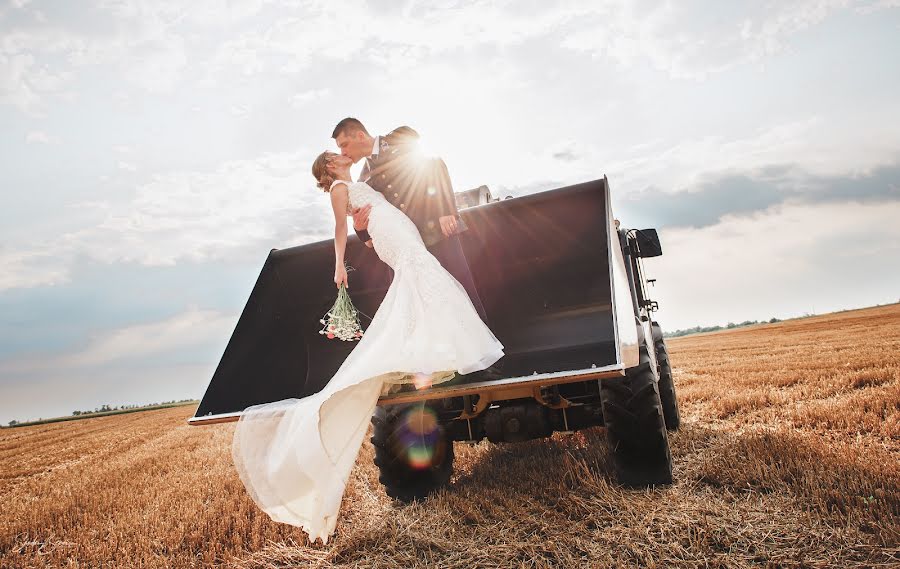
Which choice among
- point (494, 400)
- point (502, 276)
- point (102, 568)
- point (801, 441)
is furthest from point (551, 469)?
point (102, 568)

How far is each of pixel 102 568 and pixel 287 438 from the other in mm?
1585

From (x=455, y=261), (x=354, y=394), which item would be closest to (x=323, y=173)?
(x=455, y=261)

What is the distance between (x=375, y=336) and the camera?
131 inches

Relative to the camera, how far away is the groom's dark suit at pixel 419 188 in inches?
149

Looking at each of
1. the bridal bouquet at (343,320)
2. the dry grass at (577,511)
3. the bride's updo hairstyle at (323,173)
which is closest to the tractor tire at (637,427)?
the dry grass at (577,511)

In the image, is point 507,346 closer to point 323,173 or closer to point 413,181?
point 413,181

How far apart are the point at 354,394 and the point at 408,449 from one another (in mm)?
1418

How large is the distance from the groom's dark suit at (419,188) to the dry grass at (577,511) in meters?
1.37

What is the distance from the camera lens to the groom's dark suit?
3781 millimetres

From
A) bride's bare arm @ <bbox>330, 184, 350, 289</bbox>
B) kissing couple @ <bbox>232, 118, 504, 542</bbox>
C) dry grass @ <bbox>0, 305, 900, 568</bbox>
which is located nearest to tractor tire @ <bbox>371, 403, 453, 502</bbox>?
dry grass @ <bbox>0, 305, 900, 568</bbox>

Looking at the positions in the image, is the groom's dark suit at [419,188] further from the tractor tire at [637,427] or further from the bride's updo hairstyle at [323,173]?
the tractor tire at [637,427]

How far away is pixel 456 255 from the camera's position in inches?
153

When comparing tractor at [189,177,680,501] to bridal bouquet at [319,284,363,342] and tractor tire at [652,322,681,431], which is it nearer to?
bridal bouquet at [319,284,363,342]

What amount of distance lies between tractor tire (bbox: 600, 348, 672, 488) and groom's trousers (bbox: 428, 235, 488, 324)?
0.96 meters
